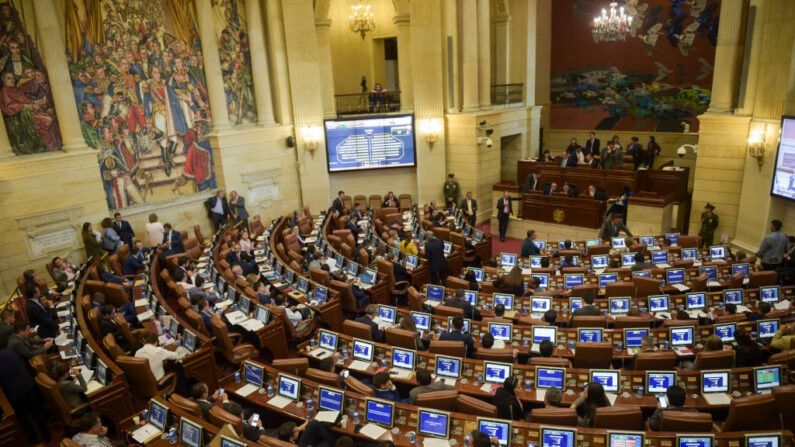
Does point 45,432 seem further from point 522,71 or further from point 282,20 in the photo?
point 522,71

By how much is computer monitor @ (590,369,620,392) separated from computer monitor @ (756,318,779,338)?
8.86 feet

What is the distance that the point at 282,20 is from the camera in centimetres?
1658

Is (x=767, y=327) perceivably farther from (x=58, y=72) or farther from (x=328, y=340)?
(x=58, y=72)

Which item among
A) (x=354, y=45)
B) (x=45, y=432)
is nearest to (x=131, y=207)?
(x=45, y=432)

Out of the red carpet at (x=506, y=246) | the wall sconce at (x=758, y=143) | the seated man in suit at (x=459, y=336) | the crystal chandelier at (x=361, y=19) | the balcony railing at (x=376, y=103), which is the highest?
the crystal chandelier at (x=361, y=19)

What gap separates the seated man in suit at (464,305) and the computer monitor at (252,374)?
3485 mm

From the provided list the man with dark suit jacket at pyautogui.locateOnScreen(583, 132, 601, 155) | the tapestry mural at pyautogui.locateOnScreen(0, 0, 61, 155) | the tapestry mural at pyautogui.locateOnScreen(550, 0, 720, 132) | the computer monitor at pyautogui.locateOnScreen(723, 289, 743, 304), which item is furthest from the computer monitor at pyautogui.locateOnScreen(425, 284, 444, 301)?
the tapestry mural at pyautogui.locateOnScreen(550, 0, 720, 132)

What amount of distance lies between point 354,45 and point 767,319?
17685 mm

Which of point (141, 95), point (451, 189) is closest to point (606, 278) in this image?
point (451, 189)

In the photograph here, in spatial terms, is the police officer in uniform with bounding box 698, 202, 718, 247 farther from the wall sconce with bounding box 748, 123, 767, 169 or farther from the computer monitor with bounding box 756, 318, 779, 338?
the computer monitor with bounding box 756, 318, 779, 338

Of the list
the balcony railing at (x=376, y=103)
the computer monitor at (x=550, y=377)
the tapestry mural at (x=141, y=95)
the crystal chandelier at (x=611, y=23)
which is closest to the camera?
the computer monitor at (x=550, y=377)

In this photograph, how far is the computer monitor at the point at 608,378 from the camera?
21.3ft

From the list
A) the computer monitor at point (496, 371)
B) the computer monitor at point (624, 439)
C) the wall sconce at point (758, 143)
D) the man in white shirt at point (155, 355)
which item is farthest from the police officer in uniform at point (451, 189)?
the computer monitor at point (624, 439)

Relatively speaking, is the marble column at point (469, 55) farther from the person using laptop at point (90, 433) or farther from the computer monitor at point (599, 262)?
the person using laptop at point (90, 433)
